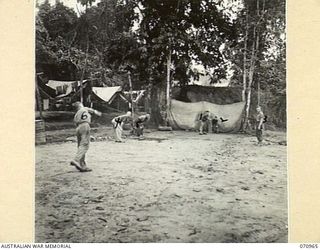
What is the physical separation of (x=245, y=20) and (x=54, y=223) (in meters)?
1.85

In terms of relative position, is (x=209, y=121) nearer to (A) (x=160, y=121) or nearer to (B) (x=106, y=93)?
(A) (x=160, y=121)

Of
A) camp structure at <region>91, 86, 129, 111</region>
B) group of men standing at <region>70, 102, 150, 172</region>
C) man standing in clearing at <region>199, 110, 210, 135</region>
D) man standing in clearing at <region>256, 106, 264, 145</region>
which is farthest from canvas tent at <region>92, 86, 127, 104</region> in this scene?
Answer: man standing in clearing at <region>256, 106, 264, 145</region>

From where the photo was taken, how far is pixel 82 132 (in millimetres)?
2674

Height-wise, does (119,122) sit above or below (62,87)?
below

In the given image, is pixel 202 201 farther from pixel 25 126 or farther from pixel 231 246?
pixel 25 126

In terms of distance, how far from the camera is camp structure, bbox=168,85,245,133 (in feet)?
9.06

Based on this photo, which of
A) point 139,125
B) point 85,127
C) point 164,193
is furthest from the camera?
point 139,125

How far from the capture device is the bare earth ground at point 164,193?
2496 millimetres

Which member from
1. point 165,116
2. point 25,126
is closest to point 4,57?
point 25,126

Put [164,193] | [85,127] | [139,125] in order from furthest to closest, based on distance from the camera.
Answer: [139,125] → [85,127] → [164,193]

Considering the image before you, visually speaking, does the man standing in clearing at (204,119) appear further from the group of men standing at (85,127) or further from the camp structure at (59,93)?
the camp structure at (59,93)

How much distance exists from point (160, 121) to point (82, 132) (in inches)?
22.2

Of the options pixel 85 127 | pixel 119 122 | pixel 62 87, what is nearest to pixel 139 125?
pixel 119 122

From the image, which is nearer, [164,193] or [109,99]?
[164,193]
